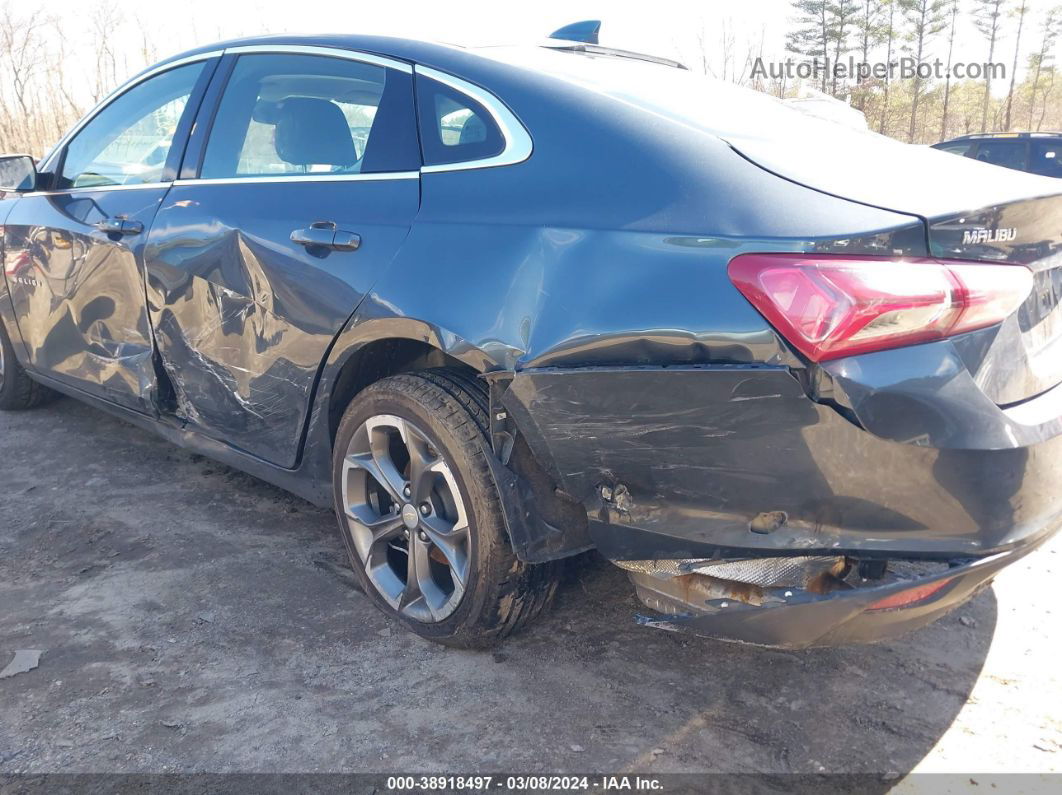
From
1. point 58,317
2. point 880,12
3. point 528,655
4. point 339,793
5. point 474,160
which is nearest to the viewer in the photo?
point 339,793

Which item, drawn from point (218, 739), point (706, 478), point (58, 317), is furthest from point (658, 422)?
point (58, 317)

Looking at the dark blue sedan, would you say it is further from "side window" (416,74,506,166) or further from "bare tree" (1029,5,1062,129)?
"bare tree" (1029,5,1062,129)

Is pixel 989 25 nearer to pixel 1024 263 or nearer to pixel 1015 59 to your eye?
pixel 1015 59

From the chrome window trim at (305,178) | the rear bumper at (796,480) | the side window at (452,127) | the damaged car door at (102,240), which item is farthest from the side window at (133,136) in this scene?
the rear bumper at (796,480)

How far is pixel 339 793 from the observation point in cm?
208

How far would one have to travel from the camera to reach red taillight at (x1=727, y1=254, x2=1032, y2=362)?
177cm

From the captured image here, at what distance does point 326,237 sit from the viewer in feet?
8.55

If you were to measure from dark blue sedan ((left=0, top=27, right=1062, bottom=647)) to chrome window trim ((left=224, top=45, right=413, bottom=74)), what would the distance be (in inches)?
0.4

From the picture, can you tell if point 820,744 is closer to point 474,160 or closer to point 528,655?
point 528,655

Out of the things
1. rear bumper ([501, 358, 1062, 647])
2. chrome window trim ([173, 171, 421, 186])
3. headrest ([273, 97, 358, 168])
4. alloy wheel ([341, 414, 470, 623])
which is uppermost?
headrest ([273, 97, 358, 168])

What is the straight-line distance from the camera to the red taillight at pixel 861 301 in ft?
5.81

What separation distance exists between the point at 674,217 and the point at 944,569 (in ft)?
3.02

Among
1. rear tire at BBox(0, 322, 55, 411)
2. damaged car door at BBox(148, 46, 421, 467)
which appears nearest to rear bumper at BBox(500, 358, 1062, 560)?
damaged car door at BBox(148, 46, 421, 467)

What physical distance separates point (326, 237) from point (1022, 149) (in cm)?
1170
